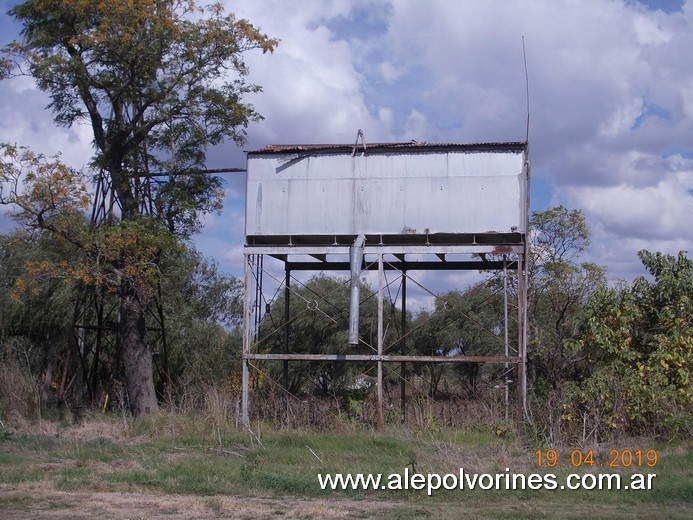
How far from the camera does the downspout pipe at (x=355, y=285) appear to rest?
19859mm

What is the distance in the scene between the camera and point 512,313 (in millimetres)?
29922

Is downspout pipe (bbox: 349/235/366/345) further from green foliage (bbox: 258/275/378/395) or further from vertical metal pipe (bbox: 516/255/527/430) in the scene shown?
green foliage (bbox: 258/275/378/395)

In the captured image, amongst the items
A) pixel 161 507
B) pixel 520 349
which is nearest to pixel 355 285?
pixel 520 349

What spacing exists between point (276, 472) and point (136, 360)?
1000 cm

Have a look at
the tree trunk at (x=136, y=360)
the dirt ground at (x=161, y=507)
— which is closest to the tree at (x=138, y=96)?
the tree trunk at (x=136, y=360)

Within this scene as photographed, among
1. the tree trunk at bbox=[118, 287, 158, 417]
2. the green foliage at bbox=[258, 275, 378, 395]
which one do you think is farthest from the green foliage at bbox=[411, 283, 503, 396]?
the tree trunk at bbox=[118, 287, 158, 417]

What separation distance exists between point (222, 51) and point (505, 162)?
841cm

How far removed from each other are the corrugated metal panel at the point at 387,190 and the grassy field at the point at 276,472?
5.00 metres

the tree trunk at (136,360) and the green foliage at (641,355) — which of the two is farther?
the tree trunk at (136,360)

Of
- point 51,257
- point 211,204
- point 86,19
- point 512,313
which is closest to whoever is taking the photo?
point 86,19

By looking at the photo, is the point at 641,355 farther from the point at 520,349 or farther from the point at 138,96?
the point at 138,96

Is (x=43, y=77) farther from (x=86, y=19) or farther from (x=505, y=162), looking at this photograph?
(x=505, y=162)

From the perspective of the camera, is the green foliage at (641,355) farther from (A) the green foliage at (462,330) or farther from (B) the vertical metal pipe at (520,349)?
(A) the green foliage at (462,330)

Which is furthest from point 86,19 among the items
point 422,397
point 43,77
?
point 422,397
